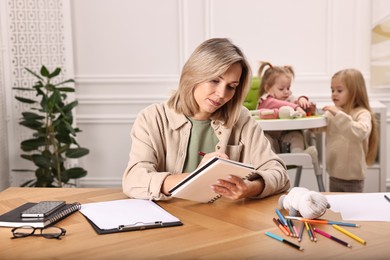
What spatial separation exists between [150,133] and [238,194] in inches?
19.7

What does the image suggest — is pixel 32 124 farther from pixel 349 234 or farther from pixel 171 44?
pixel 349 234

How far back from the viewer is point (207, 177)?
1890 millimetres

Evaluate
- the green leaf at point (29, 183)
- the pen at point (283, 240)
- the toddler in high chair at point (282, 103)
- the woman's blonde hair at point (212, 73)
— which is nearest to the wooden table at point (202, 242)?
the pen at point (283, 240)

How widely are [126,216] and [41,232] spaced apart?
0.89ft

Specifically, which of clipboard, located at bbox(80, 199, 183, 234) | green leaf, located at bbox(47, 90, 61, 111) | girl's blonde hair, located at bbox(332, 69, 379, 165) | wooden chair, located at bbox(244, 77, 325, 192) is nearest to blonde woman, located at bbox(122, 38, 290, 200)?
clipboard, located at bbox(80, 199, 183, 234)

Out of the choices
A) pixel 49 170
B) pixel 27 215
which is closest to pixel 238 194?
pixel 27 215

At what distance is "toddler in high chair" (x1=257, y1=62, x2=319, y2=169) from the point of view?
13.6 feet

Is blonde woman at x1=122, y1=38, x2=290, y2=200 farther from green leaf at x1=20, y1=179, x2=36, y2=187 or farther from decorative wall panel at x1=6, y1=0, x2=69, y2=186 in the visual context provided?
decorative wall panel at x1=6, y1=0, x2=69, y2=186

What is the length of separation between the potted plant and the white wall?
476mm

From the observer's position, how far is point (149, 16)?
5.16 meters

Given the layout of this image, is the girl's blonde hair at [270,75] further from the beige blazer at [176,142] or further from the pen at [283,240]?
the pen at [283,240]

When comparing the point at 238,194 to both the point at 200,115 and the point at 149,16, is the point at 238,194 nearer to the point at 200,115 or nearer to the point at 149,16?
the point at 200,115

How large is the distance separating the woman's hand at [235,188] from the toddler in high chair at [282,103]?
6.62 feet

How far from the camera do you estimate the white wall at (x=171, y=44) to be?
5078mm
